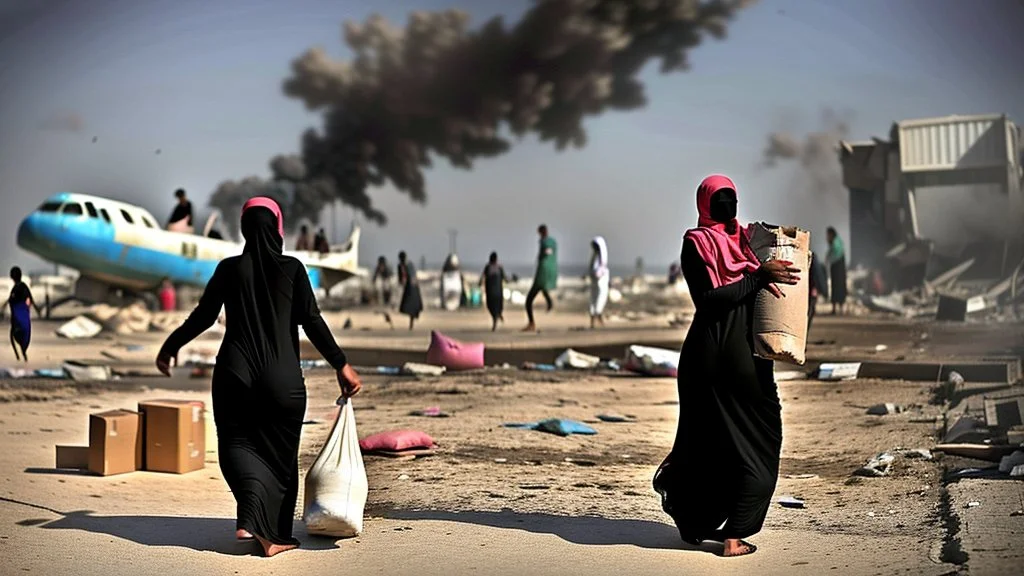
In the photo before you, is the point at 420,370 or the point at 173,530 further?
the point at 420,370

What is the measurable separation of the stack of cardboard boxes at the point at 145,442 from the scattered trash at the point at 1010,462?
3937 mm

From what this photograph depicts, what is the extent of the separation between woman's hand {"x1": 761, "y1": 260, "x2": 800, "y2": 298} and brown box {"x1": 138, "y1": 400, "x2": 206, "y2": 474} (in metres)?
3.16

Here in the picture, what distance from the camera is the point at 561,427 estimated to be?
24.7ft

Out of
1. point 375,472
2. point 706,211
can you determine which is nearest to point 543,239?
point 375,472

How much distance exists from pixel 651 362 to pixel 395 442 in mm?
4797

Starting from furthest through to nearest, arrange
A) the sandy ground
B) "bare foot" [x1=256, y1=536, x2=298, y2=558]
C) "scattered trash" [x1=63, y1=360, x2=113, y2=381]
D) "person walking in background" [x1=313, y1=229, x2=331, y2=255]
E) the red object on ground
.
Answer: "person walking in background" [x1=313, y1=229, x2=331, y2=255]
the red object on ground
"scattered trash" [x1=63, y1=360, x2=113, y2=381]
"bare foot" [x1=256, y1=536, x2=298, y2=558]
the sandy ground

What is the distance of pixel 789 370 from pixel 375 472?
603 cm

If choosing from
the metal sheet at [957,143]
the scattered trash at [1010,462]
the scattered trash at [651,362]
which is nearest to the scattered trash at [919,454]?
the scattered trash at [1010,462]

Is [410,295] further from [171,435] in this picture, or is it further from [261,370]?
[261,370]

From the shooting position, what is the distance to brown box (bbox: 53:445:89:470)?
607 centimetres

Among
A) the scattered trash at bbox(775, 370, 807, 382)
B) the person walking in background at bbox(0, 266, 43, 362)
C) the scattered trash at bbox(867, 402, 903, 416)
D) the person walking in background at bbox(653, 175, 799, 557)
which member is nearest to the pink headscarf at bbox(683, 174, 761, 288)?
the person walking in background at bbox(653, 175, 799, 557)

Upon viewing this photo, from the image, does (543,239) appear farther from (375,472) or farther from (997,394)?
(375,472)

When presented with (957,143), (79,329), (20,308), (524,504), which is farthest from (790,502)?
(957,143)

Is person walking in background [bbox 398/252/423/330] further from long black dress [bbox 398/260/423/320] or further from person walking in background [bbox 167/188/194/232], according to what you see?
person walking in background [bbox 167/188/194/232]
